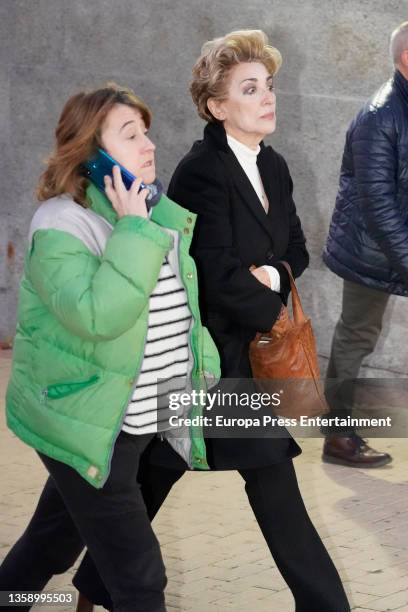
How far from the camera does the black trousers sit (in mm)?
4230

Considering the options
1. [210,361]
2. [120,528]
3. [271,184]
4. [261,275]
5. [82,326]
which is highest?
[271,184]

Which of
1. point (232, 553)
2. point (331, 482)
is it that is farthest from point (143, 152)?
point (331, 482)

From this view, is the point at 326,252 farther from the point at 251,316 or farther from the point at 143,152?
the point at 143,152

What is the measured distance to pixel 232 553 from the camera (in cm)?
558

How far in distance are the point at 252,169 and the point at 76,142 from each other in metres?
0.94

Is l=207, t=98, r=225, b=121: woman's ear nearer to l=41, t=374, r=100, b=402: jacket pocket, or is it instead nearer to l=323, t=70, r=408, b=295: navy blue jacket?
l=41, t=374, r=100, b=402: jacket pocket

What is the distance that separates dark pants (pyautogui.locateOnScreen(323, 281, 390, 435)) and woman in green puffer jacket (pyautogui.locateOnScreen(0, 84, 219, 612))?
313 cm

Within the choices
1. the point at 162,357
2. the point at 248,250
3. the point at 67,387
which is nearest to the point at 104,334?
the point at 67,387

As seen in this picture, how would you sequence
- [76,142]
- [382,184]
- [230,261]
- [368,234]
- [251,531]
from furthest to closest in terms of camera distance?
[368,234], [382,184], [251,531], [230,261], [76,142]

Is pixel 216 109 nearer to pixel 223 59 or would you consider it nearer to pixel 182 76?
pixel 223 59

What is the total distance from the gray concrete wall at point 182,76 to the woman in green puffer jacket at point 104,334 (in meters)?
4.93

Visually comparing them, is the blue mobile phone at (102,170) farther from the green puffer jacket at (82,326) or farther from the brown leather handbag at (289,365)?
the brown leather handbag at (289,365)

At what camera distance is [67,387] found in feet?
12.2

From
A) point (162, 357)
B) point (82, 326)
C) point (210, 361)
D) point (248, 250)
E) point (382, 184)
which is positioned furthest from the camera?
point (382, 184)
